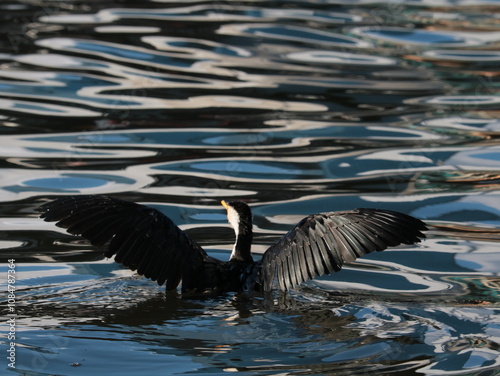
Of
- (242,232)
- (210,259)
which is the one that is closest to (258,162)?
(242,232)

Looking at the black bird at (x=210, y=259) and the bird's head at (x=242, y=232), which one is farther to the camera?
the bird's head at (x=242, y=232)

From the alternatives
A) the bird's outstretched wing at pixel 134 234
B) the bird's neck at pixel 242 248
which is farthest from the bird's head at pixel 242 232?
the bird's outstretched wing at pixel 134 234

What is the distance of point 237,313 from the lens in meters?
6.63

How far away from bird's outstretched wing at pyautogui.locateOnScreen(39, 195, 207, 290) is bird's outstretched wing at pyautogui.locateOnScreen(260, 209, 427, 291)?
0.66m

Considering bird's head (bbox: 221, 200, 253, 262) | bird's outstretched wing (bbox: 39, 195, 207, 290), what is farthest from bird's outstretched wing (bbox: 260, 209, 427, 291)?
bird's outstretched wing (bbox: 39, 195, 207, 290)

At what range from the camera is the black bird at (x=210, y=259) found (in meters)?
6.79

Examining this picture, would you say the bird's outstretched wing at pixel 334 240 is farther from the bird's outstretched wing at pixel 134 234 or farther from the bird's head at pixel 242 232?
the bird's outstretched wing at pixel 134 234

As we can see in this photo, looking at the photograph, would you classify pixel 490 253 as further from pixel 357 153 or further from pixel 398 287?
pixel 357 153

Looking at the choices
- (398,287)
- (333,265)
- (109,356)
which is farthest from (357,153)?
(109,356)

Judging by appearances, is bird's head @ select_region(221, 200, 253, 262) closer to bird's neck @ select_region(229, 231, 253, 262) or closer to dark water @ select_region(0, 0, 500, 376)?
bird's neck @ select_region(229, 231, 253, 262)

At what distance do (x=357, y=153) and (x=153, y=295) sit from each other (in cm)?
463

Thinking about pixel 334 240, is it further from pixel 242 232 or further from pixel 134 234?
pixel 134 234

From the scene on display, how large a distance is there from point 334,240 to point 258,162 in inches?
166

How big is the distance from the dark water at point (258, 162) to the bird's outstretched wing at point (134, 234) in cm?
23
